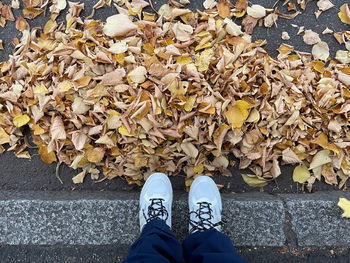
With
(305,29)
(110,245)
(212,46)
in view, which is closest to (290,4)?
(305,29)

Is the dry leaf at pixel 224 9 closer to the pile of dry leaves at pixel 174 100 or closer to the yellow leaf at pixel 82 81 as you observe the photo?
the pile of dry leaves at pixel 174 100

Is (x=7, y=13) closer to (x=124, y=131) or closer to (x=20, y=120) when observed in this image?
(x=20, y=120)

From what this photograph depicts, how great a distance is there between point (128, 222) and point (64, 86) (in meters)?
0.85

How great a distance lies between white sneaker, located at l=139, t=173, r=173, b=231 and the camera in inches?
64.0

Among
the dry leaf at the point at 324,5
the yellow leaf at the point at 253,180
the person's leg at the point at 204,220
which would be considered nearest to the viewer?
the person's leg at the point at 204,220

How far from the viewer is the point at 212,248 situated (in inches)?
51.6

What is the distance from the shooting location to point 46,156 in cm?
175

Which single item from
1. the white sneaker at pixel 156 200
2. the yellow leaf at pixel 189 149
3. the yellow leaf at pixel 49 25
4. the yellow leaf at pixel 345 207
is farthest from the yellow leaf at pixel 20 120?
the yellow leaf at pixel 345 207

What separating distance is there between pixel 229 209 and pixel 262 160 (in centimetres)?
34

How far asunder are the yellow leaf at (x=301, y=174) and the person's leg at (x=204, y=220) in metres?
0.49

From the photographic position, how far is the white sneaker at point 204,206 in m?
1.64

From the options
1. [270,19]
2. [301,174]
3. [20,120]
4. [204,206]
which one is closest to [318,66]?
[270,19]

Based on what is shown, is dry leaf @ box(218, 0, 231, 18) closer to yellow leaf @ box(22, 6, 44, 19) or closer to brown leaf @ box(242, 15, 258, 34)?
brown leaf @ box(242, 15, 258, 34)

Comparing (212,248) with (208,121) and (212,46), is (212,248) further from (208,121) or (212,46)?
(212,46)
